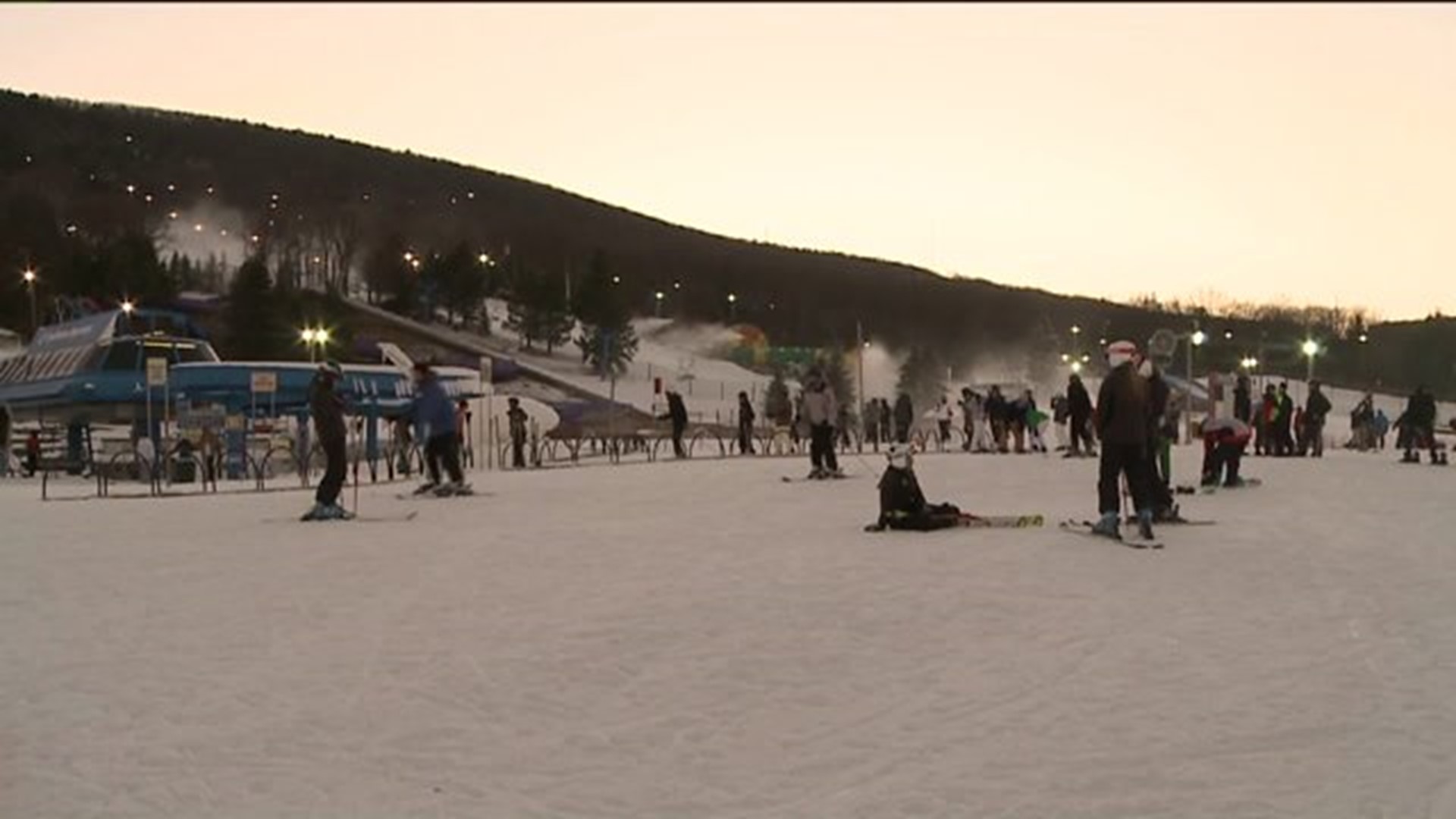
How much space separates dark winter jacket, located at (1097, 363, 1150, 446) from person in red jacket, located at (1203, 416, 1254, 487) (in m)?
6.36

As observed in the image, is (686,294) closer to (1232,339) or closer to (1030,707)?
(1232,339)

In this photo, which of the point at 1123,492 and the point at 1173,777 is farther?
the point at 1123,492

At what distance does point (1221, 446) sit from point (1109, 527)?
6.81 meters

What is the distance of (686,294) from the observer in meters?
173

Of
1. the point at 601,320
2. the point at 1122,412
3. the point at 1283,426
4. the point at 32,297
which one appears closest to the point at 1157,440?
the point at 1122,412

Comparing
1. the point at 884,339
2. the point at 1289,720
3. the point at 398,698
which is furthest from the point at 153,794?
the point at 884,339

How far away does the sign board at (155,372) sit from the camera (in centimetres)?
2375

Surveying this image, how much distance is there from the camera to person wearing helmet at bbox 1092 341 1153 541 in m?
11.0

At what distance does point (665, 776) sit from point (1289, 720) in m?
2.50

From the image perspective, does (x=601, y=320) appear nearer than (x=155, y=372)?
No

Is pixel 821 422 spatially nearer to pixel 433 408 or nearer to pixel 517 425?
pixel 433 408

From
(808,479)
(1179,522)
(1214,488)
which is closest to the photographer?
(1179,522)

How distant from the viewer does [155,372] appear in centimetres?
2400

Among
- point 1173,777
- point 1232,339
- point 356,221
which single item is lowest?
point 1173,777
